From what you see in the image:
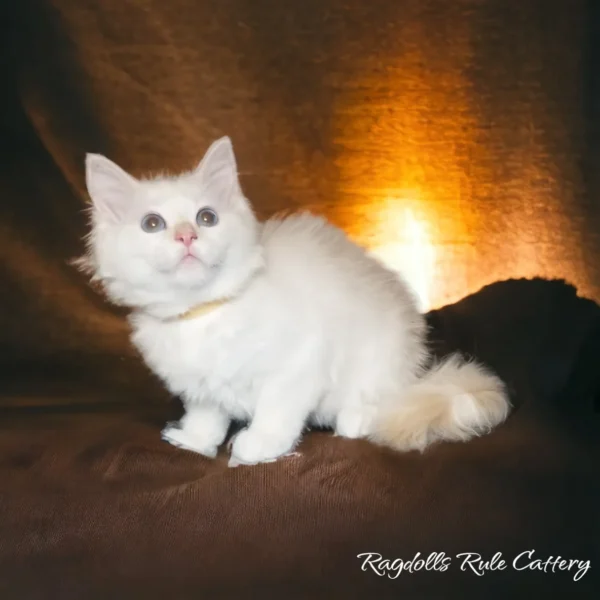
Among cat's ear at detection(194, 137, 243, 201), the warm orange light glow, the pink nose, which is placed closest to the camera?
the pink nose

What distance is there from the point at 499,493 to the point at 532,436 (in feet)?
0.65

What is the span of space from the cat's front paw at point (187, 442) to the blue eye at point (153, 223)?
1.33 feet

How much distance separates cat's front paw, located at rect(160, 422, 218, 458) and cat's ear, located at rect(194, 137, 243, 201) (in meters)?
0.45

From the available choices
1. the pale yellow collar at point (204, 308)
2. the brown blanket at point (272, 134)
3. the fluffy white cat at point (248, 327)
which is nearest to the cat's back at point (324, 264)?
the fluffy white cat at point (248, 327)

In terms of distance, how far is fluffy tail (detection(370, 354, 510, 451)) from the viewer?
1.26 m

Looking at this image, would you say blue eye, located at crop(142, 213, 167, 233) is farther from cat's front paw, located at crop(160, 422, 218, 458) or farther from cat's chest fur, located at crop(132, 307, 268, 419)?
cat's front paw, located at crop(160, 422, 218, 458)

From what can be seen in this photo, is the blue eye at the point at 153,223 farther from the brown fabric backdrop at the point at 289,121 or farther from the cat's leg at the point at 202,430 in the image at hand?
the brown fabric backdrop at the point at 289,121

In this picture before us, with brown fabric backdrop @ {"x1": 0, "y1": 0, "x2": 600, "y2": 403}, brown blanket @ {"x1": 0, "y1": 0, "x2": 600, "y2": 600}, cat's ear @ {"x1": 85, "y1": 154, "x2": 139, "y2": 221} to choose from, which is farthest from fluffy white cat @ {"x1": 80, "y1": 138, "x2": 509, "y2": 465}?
brown fabric backdrop @ {"x1": 0, "y1": 0, "x2": 600, "y2": 403}

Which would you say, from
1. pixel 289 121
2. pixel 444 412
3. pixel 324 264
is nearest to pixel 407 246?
pixel 289 121

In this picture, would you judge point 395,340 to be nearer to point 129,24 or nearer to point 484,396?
point 484,396

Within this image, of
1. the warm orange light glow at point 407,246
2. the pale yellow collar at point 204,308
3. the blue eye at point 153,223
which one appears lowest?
the pale yellow collar at point 204,308

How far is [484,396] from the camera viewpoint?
134 centimetres

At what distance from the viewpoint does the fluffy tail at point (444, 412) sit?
4.13 feet

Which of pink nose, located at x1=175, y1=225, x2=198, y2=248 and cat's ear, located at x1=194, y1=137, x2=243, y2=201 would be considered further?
cat's ear, located at x1=194, y1=137, x2=243, y2=201
